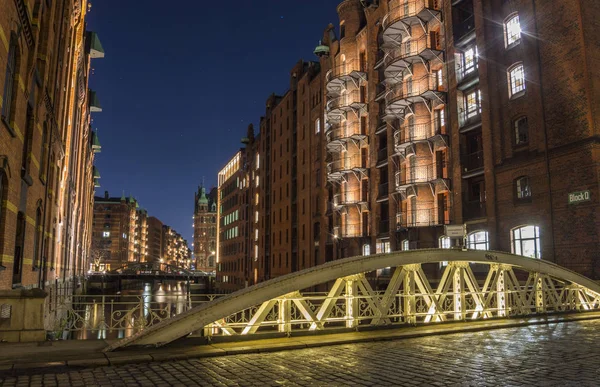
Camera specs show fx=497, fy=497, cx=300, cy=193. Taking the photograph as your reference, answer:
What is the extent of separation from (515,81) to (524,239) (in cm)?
806

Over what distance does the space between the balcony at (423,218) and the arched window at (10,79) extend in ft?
76.6

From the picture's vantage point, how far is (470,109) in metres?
28.7

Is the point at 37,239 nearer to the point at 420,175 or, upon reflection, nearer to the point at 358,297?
the point at 358,297

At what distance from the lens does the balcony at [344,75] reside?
40.3 m

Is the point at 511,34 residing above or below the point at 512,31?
below

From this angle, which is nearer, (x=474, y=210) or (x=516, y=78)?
(x=516, y=78)

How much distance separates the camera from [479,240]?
27250 millimetres

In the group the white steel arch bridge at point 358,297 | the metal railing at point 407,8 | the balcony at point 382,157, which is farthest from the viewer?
the balcony at point 382,157

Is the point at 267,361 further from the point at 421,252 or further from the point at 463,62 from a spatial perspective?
the point at 463,62

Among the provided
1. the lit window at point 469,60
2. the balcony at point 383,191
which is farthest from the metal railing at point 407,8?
the balcony at point 383,191

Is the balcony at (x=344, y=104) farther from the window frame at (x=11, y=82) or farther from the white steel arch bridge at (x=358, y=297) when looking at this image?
the window frame at (x=11, y=82)

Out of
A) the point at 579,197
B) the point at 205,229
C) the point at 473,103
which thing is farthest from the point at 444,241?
the point at 205,229

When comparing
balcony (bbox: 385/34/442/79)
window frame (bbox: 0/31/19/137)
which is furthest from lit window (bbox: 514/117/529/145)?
window frame (bbox: 0/31/19/137)

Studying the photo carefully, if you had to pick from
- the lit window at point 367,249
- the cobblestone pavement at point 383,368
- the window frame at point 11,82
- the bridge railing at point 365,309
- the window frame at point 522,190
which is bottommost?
the cobblestone pavement at point 383,368
